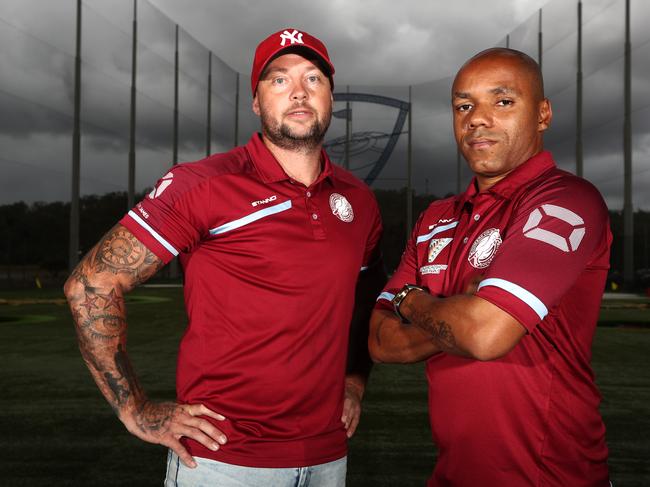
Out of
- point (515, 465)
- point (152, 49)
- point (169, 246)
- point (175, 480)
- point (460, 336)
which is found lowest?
point (175, 480)

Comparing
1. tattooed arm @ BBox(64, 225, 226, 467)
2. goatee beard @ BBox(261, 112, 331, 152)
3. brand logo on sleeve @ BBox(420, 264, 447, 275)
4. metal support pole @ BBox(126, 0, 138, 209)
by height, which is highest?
metal support pole @ BBox(126, 0, 138, 209)

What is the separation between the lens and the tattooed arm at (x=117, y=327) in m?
1.98

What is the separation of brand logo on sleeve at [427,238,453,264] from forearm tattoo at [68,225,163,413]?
85 centimetres

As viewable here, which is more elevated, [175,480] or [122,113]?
[122,113]

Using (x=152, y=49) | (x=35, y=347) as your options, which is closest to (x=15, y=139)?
(x=152, y=49)

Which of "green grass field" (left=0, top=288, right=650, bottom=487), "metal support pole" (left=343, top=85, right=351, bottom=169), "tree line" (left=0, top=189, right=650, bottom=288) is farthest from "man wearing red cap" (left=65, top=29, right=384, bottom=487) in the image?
"metal support pole" (left=343, top=85, right=351, bottom=169)

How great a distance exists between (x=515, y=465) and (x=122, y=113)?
26.7 meters

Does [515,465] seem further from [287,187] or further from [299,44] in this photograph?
[299,44]

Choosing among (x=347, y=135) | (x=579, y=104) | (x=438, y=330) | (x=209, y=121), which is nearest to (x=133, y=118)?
(x=209, y=121)

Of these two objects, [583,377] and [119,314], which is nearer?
[583,377]

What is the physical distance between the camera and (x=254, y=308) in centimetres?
203

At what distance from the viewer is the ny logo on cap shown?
225 centimetres

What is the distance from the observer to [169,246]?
6.56ft

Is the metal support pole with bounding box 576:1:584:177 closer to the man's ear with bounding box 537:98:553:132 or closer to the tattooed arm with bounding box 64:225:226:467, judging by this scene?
the man's ear with bounding box 537:98:553:132
